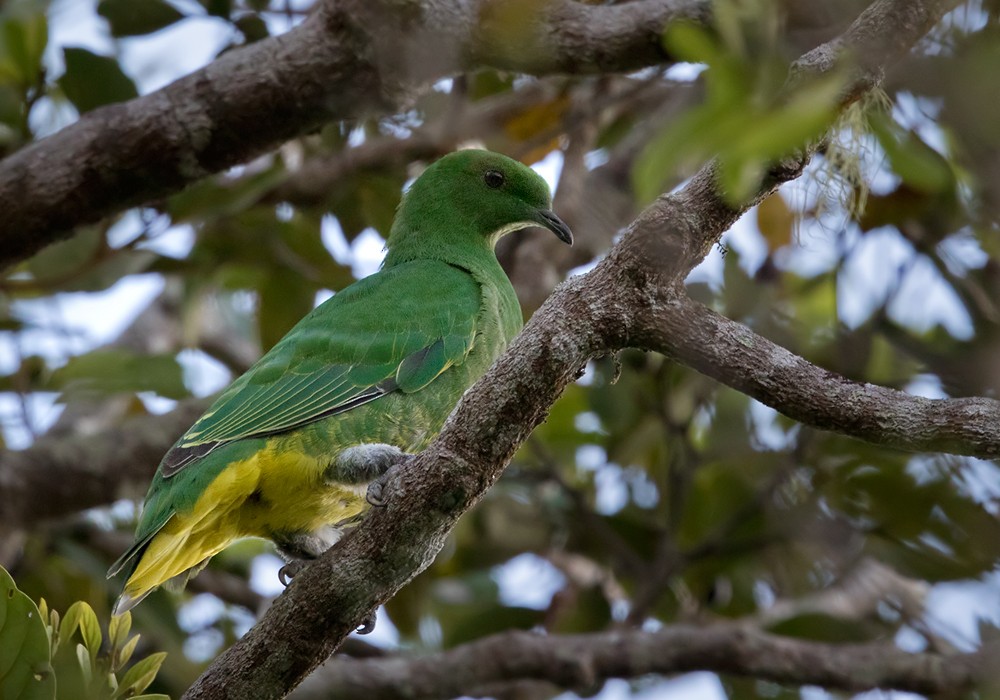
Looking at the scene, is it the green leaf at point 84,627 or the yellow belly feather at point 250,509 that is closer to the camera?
the green leaf at point 84,627

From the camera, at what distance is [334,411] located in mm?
3520

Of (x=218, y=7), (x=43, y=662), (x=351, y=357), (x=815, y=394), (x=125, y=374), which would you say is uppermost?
(x=815, y=394)

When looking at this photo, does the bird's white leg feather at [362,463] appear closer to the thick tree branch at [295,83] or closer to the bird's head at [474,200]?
the thick tree branch at [295,83]

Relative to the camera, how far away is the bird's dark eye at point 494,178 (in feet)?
14.8

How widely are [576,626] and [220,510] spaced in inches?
85.1

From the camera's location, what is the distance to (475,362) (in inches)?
150

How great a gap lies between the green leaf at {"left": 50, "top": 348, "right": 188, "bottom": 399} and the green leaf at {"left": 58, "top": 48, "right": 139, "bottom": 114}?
3.25 ft

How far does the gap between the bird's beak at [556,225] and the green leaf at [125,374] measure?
1.54 m

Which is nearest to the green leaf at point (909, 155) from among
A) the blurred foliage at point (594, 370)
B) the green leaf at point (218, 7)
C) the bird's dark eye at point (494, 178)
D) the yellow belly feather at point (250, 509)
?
the blurred foliage at point (594, 370)

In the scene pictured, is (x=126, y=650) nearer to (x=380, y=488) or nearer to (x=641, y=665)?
(x=380, y=488)

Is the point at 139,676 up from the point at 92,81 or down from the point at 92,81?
down

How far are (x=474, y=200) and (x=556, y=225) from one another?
0.39 m

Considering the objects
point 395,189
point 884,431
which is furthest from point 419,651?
point 884,431

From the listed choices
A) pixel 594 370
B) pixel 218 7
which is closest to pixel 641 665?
pixel 594 370
